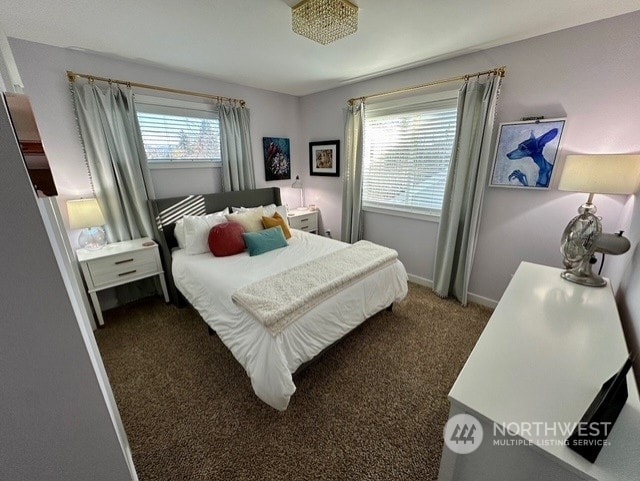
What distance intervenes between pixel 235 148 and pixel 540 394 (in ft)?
11.3

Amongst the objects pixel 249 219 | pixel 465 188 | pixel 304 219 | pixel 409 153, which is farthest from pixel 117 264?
pixel 465 188

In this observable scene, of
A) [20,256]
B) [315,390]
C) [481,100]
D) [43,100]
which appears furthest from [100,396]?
[481,100]

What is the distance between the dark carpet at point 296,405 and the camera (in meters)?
1.30

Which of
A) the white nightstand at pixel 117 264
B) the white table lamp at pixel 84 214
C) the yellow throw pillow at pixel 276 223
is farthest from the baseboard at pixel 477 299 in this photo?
the white table lamp at pixel 84 214

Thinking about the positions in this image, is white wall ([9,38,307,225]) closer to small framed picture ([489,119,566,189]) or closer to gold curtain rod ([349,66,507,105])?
gold curtain rod ([349,66,507,105])

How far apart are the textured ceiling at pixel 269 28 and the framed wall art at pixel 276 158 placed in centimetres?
110

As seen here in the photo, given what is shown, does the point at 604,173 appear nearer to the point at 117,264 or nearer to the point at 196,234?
the point at 196,234

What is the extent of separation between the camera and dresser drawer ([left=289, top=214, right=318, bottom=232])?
3.77 meters

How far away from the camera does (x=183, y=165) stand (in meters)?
2.94

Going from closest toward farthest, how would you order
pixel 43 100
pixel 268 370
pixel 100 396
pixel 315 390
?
pixel 100 396
pixel 268 370
pixel 315 390
pixel 43 100

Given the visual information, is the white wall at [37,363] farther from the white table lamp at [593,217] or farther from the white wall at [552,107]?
the white wall at [552,107]

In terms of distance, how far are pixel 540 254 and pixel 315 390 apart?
2.29 meters

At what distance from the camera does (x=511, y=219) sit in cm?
238

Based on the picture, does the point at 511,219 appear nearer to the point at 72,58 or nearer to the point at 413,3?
the point at 413,3
